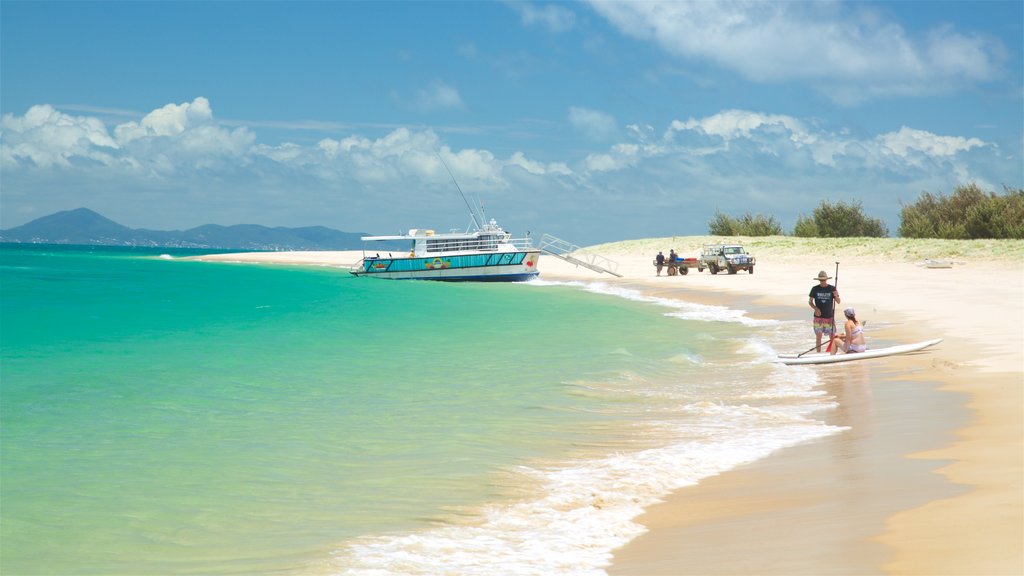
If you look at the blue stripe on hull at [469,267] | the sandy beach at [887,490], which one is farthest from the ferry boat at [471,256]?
the sandy beach at [887,490]

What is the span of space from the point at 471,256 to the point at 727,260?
16.0 metres

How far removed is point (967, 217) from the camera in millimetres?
54938

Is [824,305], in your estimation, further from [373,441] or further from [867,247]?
[867,247]

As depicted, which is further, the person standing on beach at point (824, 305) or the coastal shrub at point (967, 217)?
the coastal shrub at point (967, 217)

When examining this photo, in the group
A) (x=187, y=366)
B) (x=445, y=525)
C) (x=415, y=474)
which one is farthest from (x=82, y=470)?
(x=187, y=366)

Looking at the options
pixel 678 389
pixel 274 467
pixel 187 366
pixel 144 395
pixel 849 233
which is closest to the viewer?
pixel 274 467

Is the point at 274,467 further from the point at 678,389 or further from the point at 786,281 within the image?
the point at 786,281

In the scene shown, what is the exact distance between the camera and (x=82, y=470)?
10.1m

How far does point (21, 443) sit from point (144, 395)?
3.98 metres

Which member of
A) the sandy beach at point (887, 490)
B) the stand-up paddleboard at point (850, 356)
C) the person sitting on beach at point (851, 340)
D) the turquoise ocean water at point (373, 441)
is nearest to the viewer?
the sandy beach at point (887, 490)

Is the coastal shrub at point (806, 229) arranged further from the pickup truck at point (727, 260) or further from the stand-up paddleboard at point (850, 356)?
the stand-up paddleboard at point (850, 356)

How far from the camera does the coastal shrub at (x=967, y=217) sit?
51.7 m

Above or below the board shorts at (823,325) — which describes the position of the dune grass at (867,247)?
above

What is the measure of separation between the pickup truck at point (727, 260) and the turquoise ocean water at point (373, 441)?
2535 cm
